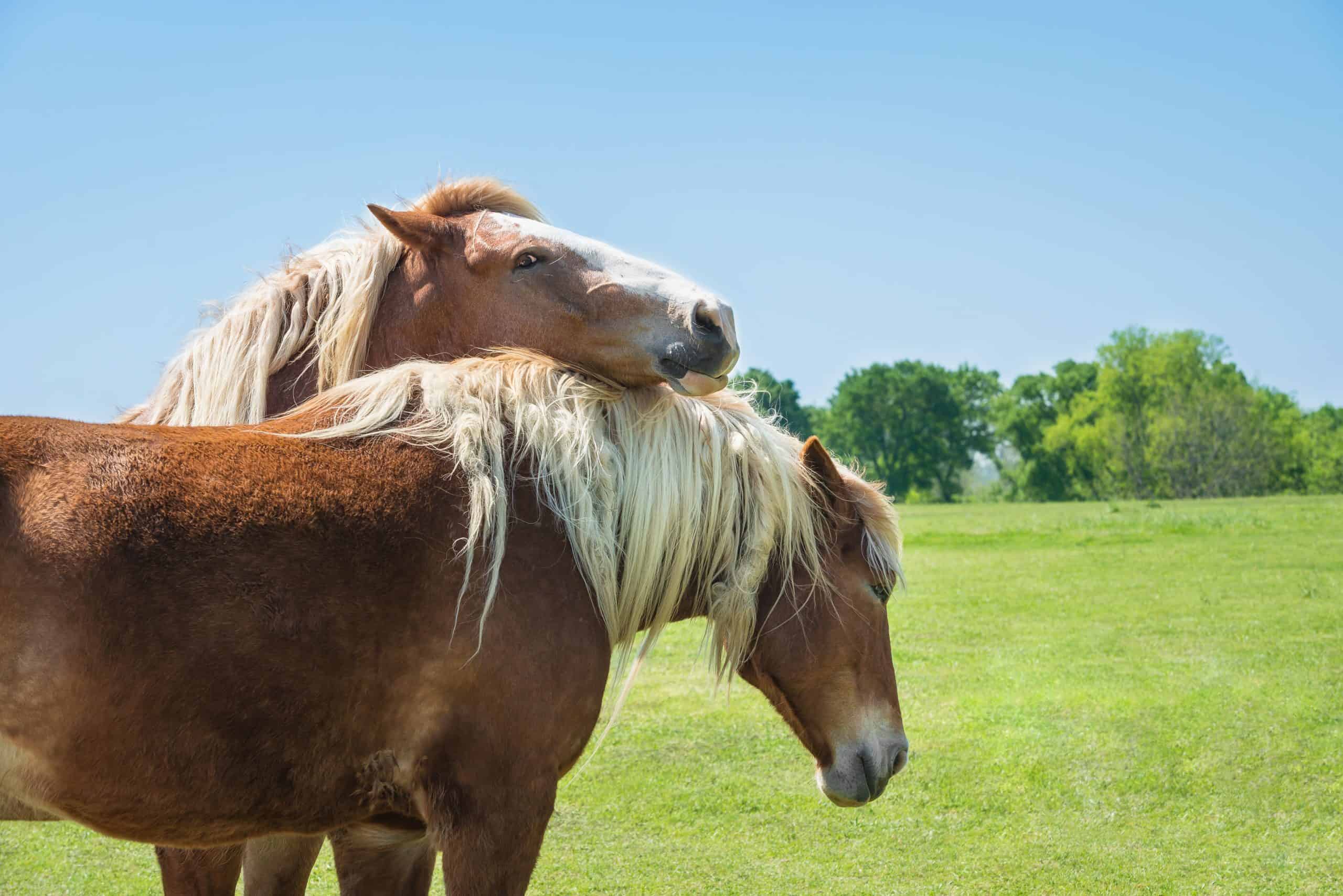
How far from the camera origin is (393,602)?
87.8 inches

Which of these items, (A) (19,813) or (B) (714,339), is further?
(B) (714,339)

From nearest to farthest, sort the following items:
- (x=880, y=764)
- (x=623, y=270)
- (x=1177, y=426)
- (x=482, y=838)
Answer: (x=482, y=838) < (x=880, y=764) < (x=623, y=270) < (x=1177, y=426)

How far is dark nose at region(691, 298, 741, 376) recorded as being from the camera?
2.89 m

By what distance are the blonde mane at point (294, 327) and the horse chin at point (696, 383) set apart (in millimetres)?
958

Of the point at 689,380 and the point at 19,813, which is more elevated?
the point at 689,380

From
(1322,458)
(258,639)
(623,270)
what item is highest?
(1322,458)

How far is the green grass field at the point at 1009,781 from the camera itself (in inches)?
195

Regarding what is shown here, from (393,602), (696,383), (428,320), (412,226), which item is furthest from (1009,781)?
(393,602)

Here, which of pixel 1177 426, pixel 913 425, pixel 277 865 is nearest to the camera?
pixel 277 865

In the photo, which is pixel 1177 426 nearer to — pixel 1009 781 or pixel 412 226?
pixel 1009 781

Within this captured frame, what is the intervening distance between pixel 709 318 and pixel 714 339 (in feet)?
0.20

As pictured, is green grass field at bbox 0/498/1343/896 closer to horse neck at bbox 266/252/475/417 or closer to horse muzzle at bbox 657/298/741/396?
horse neck at bbox 266/252/475/417

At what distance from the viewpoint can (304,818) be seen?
2.21 meters

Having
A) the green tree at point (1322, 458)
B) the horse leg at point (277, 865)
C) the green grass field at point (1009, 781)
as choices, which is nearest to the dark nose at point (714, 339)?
the horse leg at point (277, 865)
